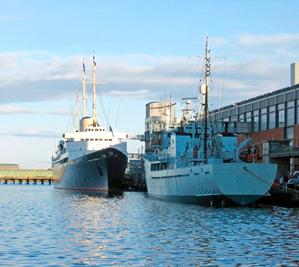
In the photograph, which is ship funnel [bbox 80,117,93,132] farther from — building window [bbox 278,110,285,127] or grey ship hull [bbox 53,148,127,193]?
building window [bbox 278,110,285,127]

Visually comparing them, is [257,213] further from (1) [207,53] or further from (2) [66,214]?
(1) [207,53]

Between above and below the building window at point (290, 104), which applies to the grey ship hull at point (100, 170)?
below

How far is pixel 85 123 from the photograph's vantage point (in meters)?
135

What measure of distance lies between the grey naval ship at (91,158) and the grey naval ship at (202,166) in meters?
11.2

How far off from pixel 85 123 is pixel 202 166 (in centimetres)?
7085

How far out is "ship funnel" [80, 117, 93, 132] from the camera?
133125 mm

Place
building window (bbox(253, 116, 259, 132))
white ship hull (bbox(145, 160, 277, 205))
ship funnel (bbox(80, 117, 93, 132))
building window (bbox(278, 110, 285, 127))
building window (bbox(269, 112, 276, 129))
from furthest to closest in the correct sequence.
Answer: ship funnel (bbox(80, 117, 93, 132))
building window (bbox(253, 116, 259, 132))
building window (bbox(269, 112, 276, 129))
building window (bbox(278, 110, 285, 127))
white ship hull (bbox(145, 160, 277, 205))

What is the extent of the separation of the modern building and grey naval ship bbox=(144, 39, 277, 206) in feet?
45.6

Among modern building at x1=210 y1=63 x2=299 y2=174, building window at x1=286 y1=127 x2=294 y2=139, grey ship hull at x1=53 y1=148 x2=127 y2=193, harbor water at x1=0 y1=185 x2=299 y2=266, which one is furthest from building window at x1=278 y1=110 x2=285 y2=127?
harbor water at x1=0 y1=185 x2=299 y2=266

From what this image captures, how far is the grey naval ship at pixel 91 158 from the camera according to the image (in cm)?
10976

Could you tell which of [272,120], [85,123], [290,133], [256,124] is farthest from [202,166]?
[85,123]

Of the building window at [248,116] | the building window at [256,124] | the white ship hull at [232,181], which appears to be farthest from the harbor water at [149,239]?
the building window at [248,116]

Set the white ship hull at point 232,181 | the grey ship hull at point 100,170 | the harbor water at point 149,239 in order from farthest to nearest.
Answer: the grey ship hull at point 100,170 < the white ship hull at point 232,181 < the harbor water at point 149,239

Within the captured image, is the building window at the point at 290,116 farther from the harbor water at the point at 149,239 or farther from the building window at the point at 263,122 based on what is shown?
the harbor water at the point at 149,239
